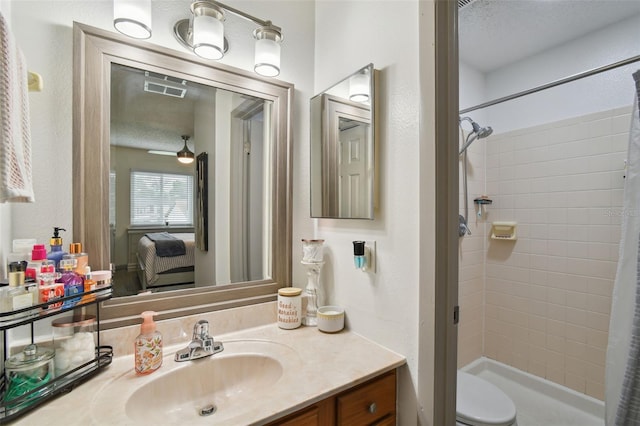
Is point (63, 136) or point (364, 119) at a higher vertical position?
point (364, 119)

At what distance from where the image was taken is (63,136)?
2.90 ft

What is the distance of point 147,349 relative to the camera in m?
0.84

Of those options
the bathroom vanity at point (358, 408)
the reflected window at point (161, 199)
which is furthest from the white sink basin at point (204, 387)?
the reflected window at point (161, 199)

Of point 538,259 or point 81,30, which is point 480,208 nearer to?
point 538,259

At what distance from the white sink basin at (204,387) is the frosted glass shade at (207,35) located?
1071mm

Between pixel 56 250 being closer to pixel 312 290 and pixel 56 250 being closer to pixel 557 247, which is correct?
pixel 312 290

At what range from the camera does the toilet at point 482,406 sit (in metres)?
1.31

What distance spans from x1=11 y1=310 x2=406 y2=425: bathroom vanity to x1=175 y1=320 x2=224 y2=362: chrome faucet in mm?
22

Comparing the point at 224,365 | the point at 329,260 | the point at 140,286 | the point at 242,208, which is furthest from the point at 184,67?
the point at 224,365

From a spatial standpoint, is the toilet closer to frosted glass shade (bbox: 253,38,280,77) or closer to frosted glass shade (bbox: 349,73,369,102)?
frosted glass shade (bbox: 349,73,369,102)

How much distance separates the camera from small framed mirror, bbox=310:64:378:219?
1.05 m

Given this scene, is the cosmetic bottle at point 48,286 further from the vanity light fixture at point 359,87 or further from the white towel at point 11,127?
the vanity light fixture at point 359,87

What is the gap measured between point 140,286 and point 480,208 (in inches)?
88.1

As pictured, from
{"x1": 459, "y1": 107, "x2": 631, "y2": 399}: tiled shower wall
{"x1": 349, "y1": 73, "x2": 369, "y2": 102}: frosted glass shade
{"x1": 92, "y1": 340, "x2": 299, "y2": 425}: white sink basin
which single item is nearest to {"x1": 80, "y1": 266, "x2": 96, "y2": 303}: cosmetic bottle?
{"x1": 92, "y1": 340, "x2": 299, "y2": 425}: white sink basin
